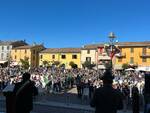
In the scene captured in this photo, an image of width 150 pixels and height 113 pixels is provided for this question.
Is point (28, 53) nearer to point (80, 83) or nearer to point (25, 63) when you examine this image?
point (25, 63)

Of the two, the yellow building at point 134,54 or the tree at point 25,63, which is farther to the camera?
the tree at point 25,63

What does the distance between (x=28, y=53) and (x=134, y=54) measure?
3047 cm

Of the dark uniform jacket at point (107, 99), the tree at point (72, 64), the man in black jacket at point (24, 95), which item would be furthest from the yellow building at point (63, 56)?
the dark uniform jacket at point (107, 99)

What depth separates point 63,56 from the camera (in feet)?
339

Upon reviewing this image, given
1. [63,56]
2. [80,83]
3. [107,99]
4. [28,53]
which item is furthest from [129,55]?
[107,99]

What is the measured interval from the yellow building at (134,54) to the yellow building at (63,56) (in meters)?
12.2

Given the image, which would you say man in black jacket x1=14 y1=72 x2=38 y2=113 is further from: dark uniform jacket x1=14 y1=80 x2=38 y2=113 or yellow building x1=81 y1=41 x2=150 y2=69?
yellow building x1=81 y1=41 x2=150 y2=69

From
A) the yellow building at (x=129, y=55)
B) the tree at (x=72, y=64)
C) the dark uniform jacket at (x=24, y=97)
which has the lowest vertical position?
the dark uniform jacket at (x=24, y=97)

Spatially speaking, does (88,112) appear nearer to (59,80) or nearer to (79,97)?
(79,97)

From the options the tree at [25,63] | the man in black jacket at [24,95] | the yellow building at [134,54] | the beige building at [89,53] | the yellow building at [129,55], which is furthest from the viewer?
the beige building at [89,53]

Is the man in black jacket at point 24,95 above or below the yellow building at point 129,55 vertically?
below

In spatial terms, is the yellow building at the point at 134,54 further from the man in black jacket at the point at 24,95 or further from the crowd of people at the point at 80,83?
the man in black jacket at the point at 24,95

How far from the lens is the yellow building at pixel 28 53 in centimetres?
10900

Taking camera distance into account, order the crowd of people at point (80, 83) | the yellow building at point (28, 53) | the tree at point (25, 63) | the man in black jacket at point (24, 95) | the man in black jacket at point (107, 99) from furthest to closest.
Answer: the yellow building at point (28, 53)
the tree at point (25, 63)
the crowd of people at point (80, 83)
the man in black jacket at point (24, 95)
the man in black jacket at point (107, 99)
